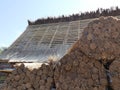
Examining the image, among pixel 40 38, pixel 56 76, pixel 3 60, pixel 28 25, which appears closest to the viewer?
pixel 56 76

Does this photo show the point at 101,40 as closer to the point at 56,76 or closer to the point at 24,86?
the point at 56,76

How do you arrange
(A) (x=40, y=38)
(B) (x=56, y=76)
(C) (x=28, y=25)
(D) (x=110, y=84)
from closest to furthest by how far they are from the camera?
(D) (x=110, y=84)
(B) (x=56, y=76)
(A) (x=40, y=38)
(C) (x=28, y=25)

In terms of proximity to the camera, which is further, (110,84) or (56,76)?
(56,76)

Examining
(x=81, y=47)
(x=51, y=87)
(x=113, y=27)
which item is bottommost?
(x=51, y=87)

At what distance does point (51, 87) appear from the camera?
4.39 meters

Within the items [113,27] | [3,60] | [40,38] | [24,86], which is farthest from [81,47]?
[40,38]

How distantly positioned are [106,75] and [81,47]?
26.1 inches

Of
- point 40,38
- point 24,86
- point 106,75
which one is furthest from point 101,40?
point 40,38

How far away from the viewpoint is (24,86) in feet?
14.8

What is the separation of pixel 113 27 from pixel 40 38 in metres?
8.73

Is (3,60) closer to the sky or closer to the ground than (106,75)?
closer to the ground

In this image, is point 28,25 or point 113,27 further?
point 28,25

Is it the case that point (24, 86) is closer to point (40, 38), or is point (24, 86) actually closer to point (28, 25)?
point (40, 38)

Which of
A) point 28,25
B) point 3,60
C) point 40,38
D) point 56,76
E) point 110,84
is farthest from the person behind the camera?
point 28,25
